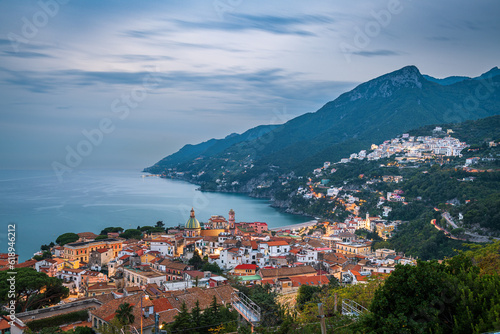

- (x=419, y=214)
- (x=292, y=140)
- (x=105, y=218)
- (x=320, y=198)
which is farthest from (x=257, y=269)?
(x=292, y=140)

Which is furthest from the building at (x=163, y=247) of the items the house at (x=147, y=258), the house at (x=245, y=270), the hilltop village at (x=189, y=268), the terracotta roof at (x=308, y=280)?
the terracotta roof at (x=308, y=280)

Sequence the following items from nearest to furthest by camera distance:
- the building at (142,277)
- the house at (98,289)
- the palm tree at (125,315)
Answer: the palm tree at (125,315) < the house at (98,289) < the building at (142,277)

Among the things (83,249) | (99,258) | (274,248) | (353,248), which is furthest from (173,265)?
(353,248)

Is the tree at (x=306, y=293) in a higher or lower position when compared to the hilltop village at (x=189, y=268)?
higher

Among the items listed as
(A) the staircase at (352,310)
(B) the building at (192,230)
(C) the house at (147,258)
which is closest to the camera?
(A) the staircase at (352,310)

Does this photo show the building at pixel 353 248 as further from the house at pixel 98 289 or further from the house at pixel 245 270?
the house at pixel 98 289

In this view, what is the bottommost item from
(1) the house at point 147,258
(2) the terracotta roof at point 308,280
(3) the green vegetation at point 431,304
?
(2) the terracotta roof at point 308,280
